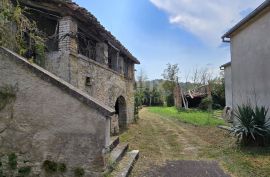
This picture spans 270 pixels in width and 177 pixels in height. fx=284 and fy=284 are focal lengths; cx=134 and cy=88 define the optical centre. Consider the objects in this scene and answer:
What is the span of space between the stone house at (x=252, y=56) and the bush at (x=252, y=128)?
1.09 meters

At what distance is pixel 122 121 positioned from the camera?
17.0m

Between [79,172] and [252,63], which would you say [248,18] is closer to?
[252,63]

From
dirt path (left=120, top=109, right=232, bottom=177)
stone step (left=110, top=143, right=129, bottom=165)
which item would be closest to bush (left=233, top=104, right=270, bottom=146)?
dirt path (left=120, top=109, right=232, bottom=177)

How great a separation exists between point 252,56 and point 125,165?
7.64 m

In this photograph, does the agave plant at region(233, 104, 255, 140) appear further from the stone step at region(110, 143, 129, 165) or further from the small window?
the small window

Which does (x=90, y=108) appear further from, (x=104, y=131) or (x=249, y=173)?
(x=249, y=173)

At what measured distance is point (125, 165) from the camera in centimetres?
696

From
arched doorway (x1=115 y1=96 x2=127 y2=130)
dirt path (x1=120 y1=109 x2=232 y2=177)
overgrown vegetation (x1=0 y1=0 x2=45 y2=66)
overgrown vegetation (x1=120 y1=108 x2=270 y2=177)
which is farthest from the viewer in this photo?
arched doorway (x1=115 y1=96 x2=127 y2=130)

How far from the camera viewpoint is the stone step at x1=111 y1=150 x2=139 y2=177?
243 inches

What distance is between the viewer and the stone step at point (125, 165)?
617 centimetres

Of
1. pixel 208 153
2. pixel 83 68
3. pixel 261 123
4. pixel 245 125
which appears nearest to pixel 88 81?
pixel 83 68

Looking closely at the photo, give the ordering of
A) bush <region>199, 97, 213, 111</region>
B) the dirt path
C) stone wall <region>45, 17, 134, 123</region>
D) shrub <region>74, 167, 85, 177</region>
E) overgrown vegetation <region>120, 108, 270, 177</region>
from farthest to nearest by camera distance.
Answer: bush <region>199, 97, 213, 111</region>, stone wall <region>45, 17, 134, 123</region>, the dirt path, overgrown vegetation <region>120, 108, 270, 177</region>, shrub <region>74, 167, 85, 177</region>

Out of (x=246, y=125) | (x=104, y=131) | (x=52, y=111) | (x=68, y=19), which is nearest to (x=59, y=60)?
(x=68, y=19)

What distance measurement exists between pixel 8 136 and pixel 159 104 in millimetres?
48593
